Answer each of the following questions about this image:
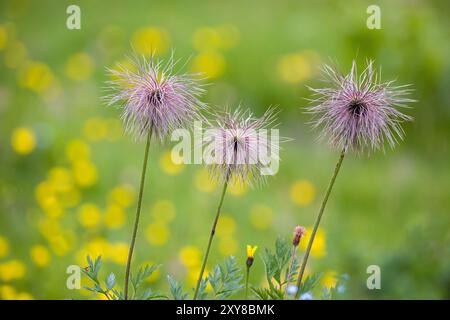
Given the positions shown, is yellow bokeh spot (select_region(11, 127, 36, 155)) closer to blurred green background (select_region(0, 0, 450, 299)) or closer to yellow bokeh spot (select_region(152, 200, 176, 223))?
blurred green background (select_region(0, 0, 450, 299))

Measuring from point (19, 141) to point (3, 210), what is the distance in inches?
22.2

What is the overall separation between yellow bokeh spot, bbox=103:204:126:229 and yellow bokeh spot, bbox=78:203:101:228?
6 cm

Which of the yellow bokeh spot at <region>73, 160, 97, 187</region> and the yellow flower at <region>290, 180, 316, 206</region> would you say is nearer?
the yellow bokeh spot at <region>73, 160, 97, 187</region>

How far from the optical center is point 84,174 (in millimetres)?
4574

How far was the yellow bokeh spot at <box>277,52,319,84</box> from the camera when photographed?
589cm

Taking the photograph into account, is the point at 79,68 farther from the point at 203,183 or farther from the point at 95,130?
the point at 203,183

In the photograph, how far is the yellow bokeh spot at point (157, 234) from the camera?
14.0ft

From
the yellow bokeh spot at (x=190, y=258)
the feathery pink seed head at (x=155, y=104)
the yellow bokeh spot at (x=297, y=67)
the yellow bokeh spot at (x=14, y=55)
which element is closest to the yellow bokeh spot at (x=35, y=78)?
the yellow bokeh spot at (x=14, y=55)

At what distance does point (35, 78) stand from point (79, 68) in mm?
427

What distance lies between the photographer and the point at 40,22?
677 centimetres

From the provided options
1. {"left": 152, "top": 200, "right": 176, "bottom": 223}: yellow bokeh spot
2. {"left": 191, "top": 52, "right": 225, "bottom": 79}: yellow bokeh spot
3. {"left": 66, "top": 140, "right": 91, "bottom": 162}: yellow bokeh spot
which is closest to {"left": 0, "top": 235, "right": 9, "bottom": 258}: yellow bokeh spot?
{"left": 66, "top": 140, "right": 91, "bottom": 162}: yellow bokeh spot

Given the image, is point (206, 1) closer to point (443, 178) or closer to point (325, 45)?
point (325, 45)

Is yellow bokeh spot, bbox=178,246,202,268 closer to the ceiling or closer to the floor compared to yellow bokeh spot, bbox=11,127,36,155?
closer to the floor

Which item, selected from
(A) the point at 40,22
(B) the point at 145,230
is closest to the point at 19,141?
(B) the point at 145,230
